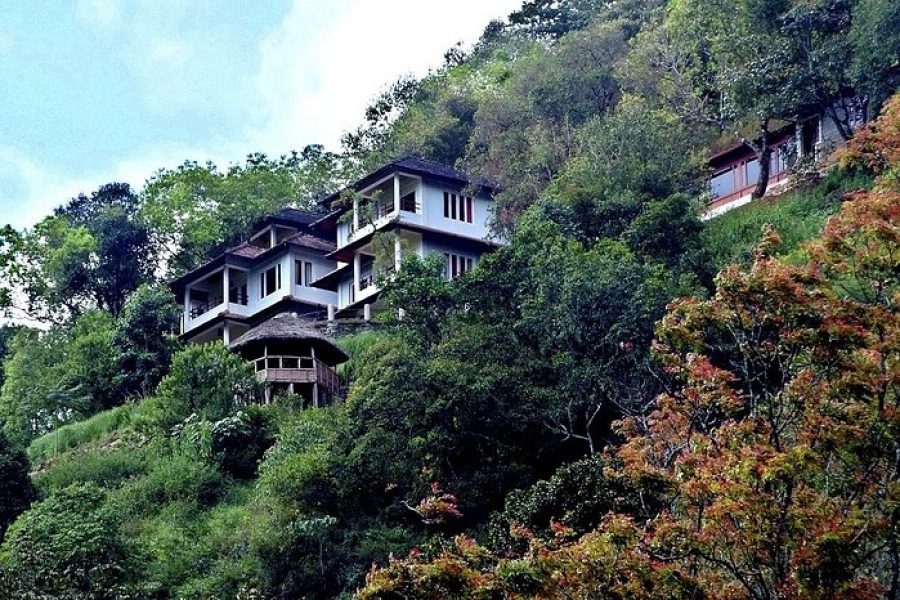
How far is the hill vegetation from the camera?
13945 mm

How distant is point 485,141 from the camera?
4212cm

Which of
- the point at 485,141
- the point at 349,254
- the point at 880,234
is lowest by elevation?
the point at 880,234

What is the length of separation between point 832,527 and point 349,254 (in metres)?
32.1

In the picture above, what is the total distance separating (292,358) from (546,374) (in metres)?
11.3

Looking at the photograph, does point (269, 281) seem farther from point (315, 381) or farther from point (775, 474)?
point (775, 474)

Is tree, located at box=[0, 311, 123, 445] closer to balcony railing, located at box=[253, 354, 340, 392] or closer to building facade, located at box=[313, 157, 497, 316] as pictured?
balcony railing, located at box=[253, 354, 340, 392]

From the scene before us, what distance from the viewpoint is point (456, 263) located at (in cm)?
4294

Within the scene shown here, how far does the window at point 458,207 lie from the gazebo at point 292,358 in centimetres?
833

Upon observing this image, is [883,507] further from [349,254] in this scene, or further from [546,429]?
[349,254]

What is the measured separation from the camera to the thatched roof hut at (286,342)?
35156mm

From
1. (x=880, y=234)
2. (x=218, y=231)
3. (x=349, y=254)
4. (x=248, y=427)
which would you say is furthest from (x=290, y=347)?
(x=880, y=234)

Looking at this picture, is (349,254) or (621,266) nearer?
(621,266)

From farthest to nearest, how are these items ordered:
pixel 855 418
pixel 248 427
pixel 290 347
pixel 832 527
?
pixel 290 347
pixel 248 427
pixel 855 418
pixel 832 527

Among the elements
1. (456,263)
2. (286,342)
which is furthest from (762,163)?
(286,342)
